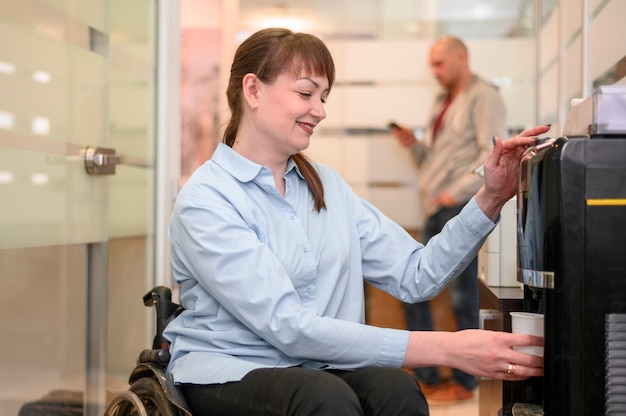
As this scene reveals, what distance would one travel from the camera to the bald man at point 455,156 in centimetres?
366

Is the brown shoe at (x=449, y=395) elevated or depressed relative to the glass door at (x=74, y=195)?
depressed

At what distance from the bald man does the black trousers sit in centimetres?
220

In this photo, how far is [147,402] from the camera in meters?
1.54

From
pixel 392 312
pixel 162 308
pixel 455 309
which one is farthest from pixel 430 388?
pixel 162 308

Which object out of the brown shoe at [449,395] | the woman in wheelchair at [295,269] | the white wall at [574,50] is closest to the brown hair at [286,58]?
the woman in wheelchair at [295,269]

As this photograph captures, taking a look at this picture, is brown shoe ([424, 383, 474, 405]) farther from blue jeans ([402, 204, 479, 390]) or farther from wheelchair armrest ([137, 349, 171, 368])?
wheelchair armrest ([137, 349, 171, 368])

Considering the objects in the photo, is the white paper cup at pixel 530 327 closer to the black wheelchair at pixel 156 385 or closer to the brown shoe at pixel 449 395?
the black wheelchair at pixel 156 385

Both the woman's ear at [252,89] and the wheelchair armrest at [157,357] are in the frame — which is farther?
the woman's ear at [252,89]

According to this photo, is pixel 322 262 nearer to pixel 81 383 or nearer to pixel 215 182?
pixel 215 182

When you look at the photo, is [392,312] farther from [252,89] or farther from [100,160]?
[252,89]

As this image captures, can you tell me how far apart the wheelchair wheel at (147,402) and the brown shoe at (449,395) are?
2.29 m

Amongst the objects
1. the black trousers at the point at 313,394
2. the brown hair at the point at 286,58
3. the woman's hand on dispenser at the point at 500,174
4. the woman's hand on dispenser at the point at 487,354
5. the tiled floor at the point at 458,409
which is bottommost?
the tiled floor at the point at 458,409

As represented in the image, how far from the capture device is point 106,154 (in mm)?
2492

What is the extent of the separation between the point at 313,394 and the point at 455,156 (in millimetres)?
2656
